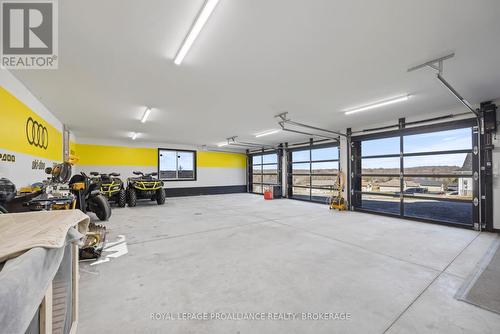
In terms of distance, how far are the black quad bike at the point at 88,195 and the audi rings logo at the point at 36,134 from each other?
3.42 feet

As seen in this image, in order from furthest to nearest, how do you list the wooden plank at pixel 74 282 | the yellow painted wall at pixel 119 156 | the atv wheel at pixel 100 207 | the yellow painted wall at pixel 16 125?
1. the yellow painted wall at pixel 119 156
2. the atv wheel at pixel 100 207
3. the yellow painted wall at pixel 16 125
4. the wooden plank at pixel 74 282

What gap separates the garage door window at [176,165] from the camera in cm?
1016

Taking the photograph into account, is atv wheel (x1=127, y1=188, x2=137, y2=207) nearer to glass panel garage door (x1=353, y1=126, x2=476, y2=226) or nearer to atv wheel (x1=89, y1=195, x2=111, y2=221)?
atv wheel (x1=89, y1=195, x2=111, y2=221)

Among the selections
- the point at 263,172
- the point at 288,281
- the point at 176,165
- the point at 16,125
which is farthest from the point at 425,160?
the point at 176,165

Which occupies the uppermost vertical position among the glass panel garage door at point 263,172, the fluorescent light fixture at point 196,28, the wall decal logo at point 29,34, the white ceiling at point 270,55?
the wall decal logo at point 29,34

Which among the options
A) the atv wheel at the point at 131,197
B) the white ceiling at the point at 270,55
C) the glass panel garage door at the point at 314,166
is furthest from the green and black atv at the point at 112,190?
the glass panel garage door at the point at 314,166

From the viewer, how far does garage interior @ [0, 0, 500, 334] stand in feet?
5.26

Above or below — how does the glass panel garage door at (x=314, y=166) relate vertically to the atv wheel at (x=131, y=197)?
above

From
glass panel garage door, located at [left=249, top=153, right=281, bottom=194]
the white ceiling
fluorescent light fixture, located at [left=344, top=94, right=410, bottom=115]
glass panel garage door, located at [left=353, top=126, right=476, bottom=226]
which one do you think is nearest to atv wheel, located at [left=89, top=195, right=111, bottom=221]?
the white ceiling

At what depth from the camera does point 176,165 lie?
415 inches

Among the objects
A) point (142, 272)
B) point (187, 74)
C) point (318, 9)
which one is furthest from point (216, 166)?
point (318, 9)

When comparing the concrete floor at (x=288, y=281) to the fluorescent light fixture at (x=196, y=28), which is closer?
the concrete floor at (x=288, y=281)

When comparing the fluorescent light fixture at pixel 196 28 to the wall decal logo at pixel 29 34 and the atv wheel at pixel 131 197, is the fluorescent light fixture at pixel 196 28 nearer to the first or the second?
the wall decal logo at pixel 29 34

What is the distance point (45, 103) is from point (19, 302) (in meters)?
5.85
